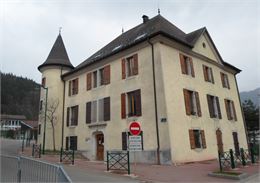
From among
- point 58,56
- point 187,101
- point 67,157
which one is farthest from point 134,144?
point 58,56

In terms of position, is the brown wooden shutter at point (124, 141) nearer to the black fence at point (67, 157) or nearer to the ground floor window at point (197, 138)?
the black fence at point (67, 157)

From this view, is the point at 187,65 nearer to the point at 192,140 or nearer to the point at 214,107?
the point at 214,107

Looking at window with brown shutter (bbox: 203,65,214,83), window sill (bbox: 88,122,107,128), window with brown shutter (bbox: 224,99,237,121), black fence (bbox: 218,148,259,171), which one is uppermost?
window with brown shutter (bbox: 203,65,214,83)

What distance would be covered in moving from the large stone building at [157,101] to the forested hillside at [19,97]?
235ft

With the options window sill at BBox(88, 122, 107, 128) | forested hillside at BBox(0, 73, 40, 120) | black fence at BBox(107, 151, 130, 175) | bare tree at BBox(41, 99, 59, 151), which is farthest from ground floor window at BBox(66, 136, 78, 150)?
forested hillside at BBox(0, 73, 40, 120)

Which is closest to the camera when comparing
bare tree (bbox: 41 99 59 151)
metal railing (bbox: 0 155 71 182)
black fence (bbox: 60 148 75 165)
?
metal railing (bbox: 0 155 71 182)

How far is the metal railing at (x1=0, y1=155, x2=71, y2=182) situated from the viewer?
4.79m

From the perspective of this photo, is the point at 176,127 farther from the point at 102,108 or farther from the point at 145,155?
the point at 102,108

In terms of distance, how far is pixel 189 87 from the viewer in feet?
51.9

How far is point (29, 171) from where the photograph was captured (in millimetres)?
6465

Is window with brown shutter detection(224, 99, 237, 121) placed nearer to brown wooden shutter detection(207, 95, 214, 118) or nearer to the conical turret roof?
brown wooden shutter detection(207, 95, 214, 118)

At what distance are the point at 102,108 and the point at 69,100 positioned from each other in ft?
18.4

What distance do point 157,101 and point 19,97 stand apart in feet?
286

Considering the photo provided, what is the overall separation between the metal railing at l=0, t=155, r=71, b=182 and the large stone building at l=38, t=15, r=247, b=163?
27.0 ft
